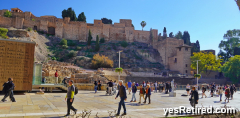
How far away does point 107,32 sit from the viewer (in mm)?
64812

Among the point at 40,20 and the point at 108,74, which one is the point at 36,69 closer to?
the point at 108,74

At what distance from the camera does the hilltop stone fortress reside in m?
49.4

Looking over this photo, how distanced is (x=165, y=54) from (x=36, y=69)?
4345 centimetres

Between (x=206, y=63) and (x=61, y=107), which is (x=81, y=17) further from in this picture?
(x=61, y=107)

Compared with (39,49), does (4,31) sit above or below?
above

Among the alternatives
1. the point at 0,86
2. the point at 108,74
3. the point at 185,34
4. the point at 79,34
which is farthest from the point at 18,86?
the point at 185,34

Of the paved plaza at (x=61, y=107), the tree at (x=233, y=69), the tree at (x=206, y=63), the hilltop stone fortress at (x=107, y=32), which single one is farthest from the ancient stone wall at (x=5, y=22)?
the tree at (x=233, y=69)

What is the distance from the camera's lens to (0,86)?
12.9 m

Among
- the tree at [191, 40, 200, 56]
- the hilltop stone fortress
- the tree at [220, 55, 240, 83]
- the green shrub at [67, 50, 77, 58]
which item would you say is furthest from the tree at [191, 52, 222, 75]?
the green shrub at [67, 50, 77, 58]

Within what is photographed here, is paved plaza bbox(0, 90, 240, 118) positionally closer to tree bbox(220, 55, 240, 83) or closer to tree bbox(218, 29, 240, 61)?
tree bbox(220, 55, 240, 83)

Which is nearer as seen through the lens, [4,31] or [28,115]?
[28,115]

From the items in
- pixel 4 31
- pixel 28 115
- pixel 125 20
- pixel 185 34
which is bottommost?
pixel 28 115

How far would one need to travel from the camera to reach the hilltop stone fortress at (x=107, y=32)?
49.4 m

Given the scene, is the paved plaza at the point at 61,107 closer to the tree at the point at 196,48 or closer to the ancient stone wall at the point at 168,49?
the ancient stone wall at the point at 168,49
